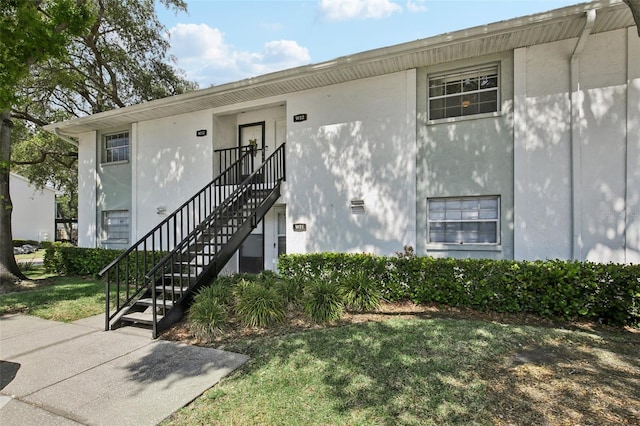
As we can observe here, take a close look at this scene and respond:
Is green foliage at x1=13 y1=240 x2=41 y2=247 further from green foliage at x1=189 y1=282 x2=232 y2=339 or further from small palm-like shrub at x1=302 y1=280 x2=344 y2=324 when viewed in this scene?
small palm-like shrub at x1=302 y1=280 x2=344 y2=324

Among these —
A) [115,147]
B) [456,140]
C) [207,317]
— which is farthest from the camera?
[115,147]

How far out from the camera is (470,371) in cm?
351

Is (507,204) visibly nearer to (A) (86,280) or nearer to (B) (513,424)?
(B) (513,424)

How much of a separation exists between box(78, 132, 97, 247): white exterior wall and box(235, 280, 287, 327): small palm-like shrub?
29.3 feet

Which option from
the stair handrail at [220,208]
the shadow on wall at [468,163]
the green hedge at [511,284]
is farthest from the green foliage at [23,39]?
the shadow on wall at [468,163]

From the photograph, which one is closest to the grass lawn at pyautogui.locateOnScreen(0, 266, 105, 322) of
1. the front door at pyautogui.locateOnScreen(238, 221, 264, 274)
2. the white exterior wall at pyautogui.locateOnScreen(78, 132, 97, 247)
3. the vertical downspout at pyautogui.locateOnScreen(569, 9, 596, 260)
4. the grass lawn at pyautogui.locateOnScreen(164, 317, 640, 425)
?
Result: the white exterior wall at pyautogui.locateOnScreen(78, 132, 97, 247)

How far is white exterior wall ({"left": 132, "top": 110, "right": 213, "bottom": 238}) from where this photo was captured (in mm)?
9789

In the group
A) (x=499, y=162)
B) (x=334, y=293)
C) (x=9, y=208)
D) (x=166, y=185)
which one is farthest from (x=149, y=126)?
(x=499, y=162)

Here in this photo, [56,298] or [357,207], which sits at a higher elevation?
[357,207]

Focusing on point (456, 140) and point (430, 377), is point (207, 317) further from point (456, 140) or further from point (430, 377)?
point (456, 140)

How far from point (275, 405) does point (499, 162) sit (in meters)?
6.05

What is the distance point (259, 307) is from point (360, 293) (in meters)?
1.88

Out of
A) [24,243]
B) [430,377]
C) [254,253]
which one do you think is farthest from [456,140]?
[24,243]

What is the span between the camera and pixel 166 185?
10.3 meters
